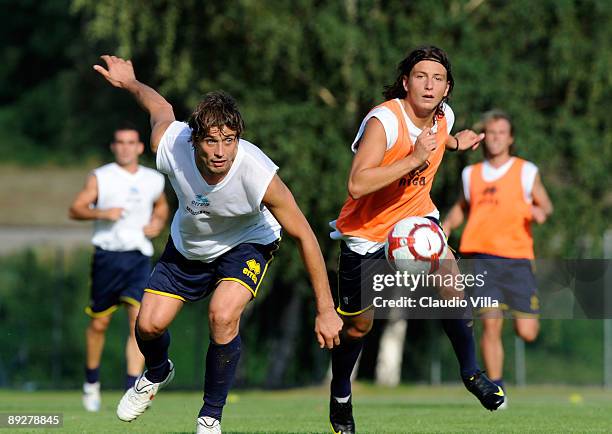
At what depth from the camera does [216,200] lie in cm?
723

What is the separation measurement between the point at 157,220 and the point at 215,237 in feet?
15.7

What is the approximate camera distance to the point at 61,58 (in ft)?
162

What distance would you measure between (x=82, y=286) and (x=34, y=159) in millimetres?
27913

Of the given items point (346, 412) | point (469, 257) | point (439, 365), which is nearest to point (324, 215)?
point (439, 365)

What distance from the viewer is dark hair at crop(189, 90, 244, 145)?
6.85 m

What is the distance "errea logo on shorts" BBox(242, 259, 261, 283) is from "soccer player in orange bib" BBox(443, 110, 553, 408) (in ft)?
12.9

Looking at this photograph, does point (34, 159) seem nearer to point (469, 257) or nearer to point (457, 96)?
point (457, 96)

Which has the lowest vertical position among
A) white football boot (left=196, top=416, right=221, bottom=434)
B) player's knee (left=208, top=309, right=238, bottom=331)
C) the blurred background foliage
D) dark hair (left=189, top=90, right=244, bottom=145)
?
white football boot (left=196, top=416, right=221, bottom=434)

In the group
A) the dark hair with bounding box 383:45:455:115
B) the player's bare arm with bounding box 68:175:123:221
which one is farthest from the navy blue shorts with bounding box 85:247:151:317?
the dark hair with bounding box 383:45:455:115

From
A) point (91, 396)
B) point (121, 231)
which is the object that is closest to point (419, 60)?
point (121, 231)

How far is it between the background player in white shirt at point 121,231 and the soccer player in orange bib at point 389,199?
4.52m

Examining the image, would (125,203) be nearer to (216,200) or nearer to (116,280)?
(116,280)

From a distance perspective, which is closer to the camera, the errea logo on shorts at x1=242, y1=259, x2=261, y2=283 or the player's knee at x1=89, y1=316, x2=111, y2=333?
the errea logo on shorts at x1=242, y1=259, x2=261, y2=283

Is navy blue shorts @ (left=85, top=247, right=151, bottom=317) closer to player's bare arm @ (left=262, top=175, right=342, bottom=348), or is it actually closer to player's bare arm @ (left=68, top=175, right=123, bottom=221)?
player's bare arm @ (left=68, top=175, right=123, bottom=221)
